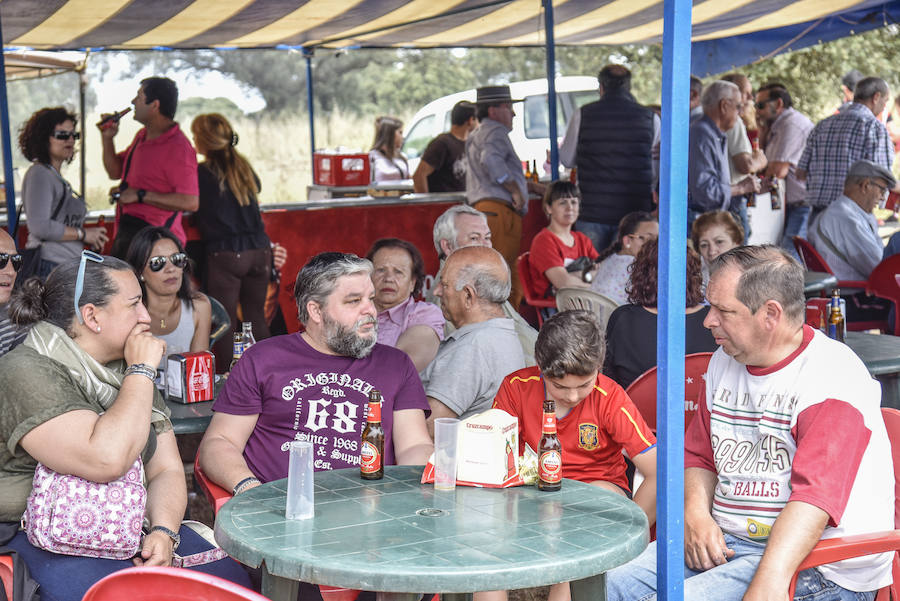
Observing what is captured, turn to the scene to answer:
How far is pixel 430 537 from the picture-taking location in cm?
190

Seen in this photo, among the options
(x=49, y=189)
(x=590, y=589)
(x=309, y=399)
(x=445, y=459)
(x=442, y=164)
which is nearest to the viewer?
(x=590, y=589)

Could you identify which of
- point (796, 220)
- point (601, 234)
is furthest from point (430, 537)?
point (796, 220)

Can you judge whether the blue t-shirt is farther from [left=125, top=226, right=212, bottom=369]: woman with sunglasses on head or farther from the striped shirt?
the striped shirt

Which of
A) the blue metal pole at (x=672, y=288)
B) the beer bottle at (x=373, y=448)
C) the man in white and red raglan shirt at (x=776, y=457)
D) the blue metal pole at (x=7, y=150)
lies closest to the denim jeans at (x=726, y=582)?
the man in white and red raglan shirt at (x=776, y=457)

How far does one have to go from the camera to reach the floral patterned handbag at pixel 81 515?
2252 mm

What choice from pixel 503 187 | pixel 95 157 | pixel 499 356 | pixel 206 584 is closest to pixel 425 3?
pixel 503 187

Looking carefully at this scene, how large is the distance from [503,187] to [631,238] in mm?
2054

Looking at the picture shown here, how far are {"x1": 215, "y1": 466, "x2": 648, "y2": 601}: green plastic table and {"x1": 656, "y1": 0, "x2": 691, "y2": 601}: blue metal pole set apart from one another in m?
0.09

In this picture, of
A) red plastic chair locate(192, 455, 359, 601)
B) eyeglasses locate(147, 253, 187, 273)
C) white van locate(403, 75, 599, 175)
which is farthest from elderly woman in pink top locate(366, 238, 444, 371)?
white van locate(403, 75, 599, 175)

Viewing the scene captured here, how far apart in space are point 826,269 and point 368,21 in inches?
154

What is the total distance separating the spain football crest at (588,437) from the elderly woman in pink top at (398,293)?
1.05 meters

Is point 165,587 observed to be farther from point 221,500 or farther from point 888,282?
point 888,282

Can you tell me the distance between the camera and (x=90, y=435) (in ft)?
7.45

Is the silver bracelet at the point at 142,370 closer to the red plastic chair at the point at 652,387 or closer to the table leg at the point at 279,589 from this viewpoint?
the table leg at the point at 279,589
